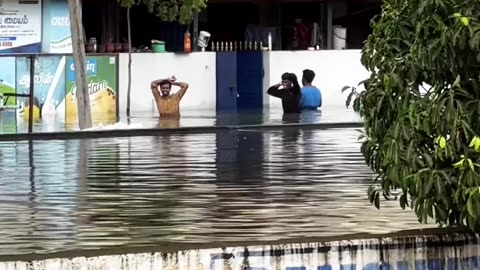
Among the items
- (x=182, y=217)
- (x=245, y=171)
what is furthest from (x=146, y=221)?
(x=245, y=171)

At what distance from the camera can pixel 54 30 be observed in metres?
26.4

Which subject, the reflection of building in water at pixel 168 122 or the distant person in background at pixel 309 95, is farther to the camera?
the distant person in background at pixel 309 95

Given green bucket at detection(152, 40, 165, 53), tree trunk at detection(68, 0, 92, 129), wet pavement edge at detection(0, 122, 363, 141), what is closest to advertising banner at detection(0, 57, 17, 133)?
green bucket at detection(152, 40, 165, 53)

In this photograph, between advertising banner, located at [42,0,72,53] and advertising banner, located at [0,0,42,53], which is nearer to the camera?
advertising banner, located at [0,0,42,53]

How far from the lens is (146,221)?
10.0m

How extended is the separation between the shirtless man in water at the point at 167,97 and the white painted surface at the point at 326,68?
4.36 metres

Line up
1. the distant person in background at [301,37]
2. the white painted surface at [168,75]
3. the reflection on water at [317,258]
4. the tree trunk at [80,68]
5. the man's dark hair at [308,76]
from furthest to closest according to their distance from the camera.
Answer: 1. the distant person in background at [301,37]
2. the white painted surface at [168,75]
3. the man's dark hair at [308,76]
4. the tree trunk at [80,68]
5. the reflection on water at [317,258]

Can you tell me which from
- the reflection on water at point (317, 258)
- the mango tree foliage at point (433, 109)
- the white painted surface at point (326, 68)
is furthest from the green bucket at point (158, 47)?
the mango tree foliage at point (433, 109)

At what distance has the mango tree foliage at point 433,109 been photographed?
17.6 feet

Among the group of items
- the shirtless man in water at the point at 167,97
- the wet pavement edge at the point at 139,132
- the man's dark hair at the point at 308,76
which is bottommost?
the wet pavement edge at the point at 139,132

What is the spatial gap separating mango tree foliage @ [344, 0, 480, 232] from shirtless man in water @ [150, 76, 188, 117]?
63.5 feet

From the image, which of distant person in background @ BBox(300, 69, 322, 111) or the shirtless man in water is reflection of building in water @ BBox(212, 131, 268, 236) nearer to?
the shirtless man in water

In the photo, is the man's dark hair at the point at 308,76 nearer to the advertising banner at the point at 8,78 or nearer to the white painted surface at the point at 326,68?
the white painted surface at the point at 326,68

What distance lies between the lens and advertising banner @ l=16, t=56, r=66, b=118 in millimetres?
25203
